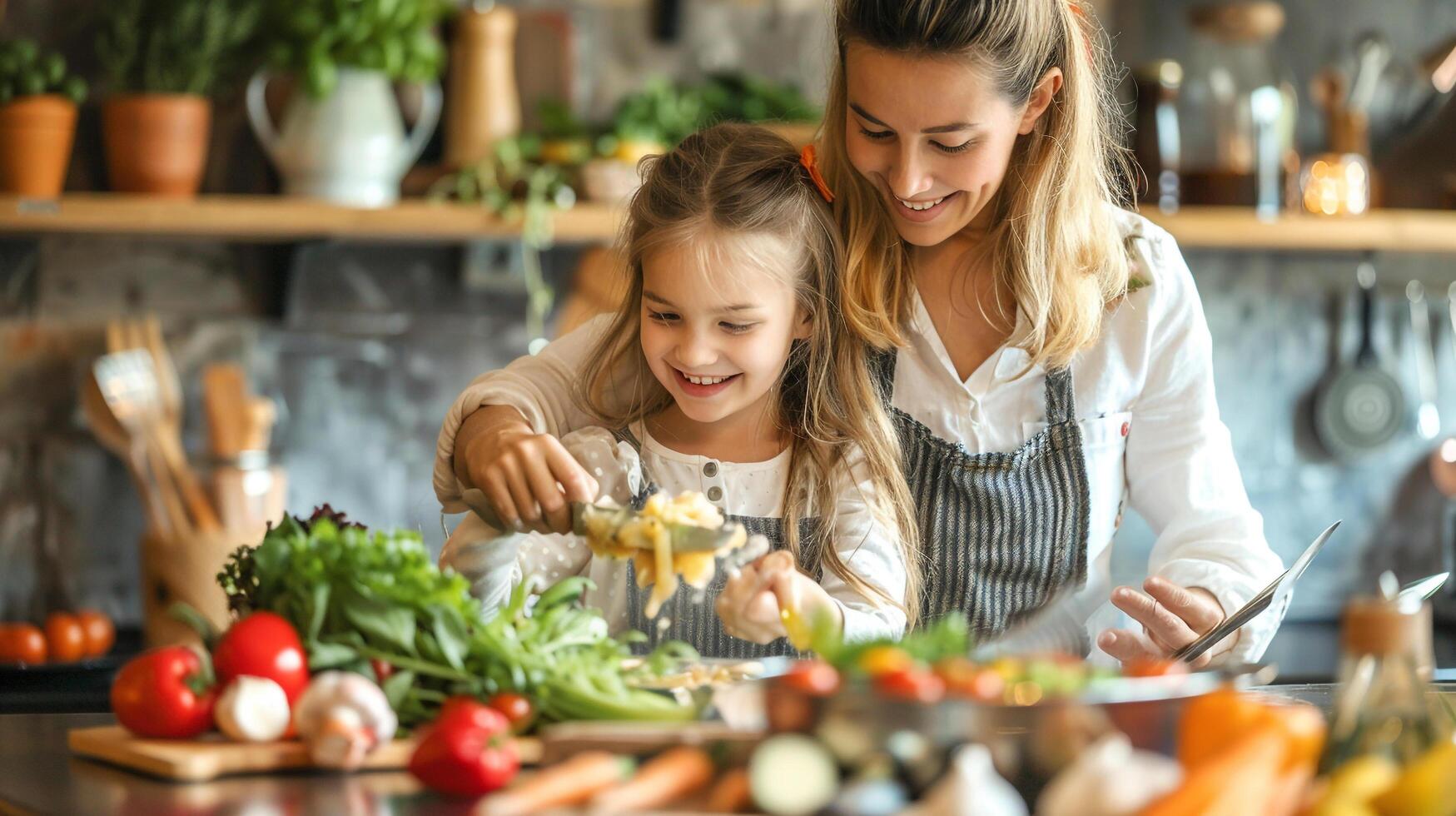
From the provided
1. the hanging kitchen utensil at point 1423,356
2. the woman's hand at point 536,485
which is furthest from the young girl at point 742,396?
the hanging kitchen utensil at point 1423,356

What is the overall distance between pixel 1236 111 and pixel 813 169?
1.56 meters

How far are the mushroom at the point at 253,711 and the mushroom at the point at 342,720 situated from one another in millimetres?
13

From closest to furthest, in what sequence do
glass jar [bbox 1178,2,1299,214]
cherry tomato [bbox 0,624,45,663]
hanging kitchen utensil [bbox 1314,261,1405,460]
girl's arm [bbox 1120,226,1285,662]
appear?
girl's arm [bbox 1120,226,1285,662]
cherry tomato [bbox 0,624,45,663]
glass jar [bbox 1178,2,1299,214]
hanging kitchen utensil [bbox 1314,261,1405,460]

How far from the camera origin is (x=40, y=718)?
135cm

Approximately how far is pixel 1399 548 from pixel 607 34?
1838mm

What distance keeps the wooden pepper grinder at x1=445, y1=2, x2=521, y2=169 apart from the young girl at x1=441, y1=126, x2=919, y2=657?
3.33 ft

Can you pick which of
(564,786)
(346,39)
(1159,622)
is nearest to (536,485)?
(564,786)

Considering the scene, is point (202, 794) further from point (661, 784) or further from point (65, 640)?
point (65, 640)

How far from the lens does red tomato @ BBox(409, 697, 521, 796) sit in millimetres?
974

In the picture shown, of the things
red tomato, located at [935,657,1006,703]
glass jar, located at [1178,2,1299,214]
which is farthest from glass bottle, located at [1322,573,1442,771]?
glass jar, located at [1178,2,1299,214]

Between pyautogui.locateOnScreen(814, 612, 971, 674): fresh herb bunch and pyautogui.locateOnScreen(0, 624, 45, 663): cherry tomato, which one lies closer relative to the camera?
pyautogui.locateOnScreen(814, 612, 971, 674): fresh herb bunch

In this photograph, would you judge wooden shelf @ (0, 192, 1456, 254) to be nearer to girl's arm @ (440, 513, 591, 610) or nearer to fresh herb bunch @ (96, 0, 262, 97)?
fresh herb bunch @ (96, 0, 262, 97)

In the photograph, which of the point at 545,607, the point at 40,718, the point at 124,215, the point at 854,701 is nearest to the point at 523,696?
the point at 545,607

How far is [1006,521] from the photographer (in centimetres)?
163
